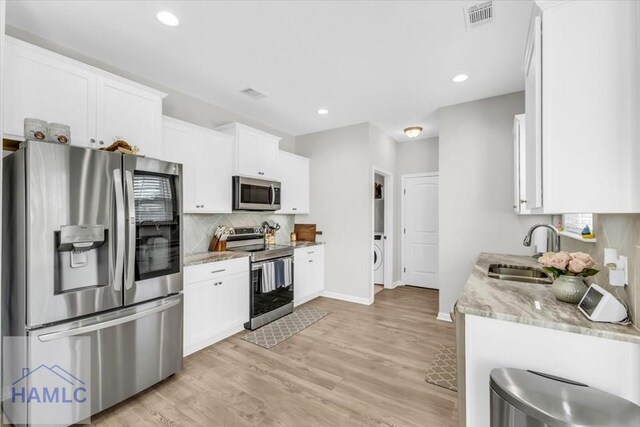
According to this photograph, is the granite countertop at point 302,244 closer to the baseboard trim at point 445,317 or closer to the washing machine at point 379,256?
the washing machine at point 379,256

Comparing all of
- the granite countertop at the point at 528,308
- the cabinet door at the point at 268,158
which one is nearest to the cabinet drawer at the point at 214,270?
the cabinet door at the point at 268,158

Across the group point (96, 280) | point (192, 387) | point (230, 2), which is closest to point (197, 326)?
point (192, 387)

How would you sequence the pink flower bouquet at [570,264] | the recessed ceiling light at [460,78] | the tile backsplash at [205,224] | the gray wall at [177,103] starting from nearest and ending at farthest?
the pink flower bouquet at [570,264] < the gray wall at [177,103] < the recessed ceiling light at [460,78] < the tile backsplash at [205,224]

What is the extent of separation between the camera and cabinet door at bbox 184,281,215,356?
2.69 m

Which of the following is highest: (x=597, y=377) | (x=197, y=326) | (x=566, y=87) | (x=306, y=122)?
(x=306, y=122)

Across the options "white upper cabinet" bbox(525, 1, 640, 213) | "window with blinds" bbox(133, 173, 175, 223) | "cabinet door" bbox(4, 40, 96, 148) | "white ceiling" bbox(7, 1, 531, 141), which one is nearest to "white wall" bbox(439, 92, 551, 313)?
"white ceiling" bbox(7, 1, 531, 141)

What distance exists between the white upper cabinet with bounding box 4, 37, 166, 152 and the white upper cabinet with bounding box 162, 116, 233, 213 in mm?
235

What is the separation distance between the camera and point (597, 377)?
1248 millimetres

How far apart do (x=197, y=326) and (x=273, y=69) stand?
264cm

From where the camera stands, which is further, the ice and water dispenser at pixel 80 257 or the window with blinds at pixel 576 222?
the window with blinds at pixel 576 222

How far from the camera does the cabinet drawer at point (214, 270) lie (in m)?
2.70

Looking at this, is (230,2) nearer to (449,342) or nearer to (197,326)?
(197,326)

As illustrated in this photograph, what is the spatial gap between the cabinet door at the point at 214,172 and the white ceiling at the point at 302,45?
59cm

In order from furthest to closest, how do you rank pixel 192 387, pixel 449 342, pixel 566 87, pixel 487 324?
pixel 449 342, pixel 192 387, pixel 487 324, pixel 566 87
